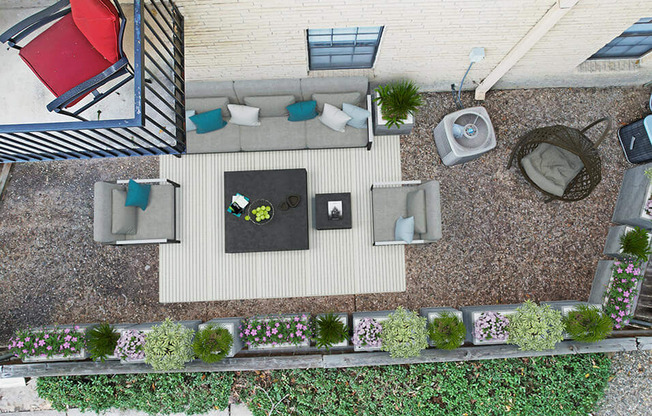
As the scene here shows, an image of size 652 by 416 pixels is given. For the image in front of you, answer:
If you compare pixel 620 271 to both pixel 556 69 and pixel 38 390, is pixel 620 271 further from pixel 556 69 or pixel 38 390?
pixel 38 390

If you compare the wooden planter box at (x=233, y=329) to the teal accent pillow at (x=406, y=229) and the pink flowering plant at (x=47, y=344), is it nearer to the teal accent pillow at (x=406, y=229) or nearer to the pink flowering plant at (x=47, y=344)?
the pink flowering plant at (x=47, y=344)

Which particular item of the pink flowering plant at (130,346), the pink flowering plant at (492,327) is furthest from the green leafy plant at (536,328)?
the pink flowering plant at (130,346)

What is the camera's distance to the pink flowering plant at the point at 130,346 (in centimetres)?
468

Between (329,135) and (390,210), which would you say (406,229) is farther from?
(329,135)

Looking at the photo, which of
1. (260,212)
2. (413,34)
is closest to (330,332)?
(260,212)

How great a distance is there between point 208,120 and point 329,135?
64.8 inches

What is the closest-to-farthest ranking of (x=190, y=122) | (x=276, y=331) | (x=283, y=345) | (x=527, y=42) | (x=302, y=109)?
(x=527, y=42), (x=276, y=331), (x=283, y=345), (x=302, y=109), (x=190, y=122)

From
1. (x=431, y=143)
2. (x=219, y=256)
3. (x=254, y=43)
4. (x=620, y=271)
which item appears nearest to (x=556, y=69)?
(x=431, y=143)

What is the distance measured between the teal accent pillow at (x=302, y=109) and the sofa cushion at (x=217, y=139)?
32.0 inches

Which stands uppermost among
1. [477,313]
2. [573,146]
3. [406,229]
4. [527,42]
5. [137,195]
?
[527,42]

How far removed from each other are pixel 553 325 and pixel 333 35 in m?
4.34

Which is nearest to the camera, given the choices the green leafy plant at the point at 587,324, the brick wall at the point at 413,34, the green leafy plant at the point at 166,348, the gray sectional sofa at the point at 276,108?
the brick wall at the point at 413,34

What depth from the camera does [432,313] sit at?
499 cm

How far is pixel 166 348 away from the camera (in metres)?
4.50
